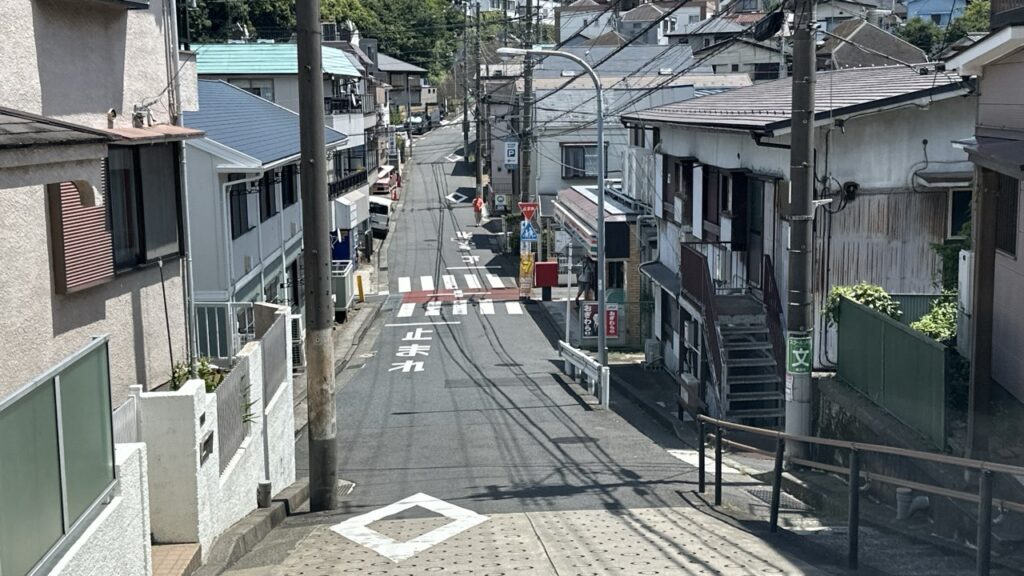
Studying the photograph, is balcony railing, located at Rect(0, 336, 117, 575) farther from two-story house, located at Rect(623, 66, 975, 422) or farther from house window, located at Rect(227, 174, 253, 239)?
house window, located at Rect(227, 174, 253, 239)

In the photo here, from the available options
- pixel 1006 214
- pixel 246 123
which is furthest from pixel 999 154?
pixel 246 123

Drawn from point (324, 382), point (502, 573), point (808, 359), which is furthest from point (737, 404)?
point (502, 573)

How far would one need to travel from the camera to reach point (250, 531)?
11.0 m

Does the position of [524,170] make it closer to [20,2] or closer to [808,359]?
[808,359]

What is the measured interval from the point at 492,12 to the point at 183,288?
113682 millimetres

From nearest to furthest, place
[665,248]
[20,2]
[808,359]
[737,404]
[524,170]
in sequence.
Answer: [20,2] < [808,359] < [737,404] < [665,248] < [524,170]

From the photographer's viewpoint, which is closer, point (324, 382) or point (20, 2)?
point (20, 2)

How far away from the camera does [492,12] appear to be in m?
123

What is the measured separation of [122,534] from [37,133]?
2887 mm

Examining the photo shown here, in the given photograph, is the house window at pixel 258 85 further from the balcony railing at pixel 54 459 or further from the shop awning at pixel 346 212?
the balcony railing at pixel 54 459

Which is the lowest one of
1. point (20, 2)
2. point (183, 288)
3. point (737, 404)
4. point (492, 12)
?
point (737, 404)

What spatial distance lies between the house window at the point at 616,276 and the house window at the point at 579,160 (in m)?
14.8

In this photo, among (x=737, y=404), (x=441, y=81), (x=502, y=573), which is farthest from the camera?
(x=441, y=81)

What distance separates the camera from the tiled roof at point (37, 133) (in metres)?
7.41
